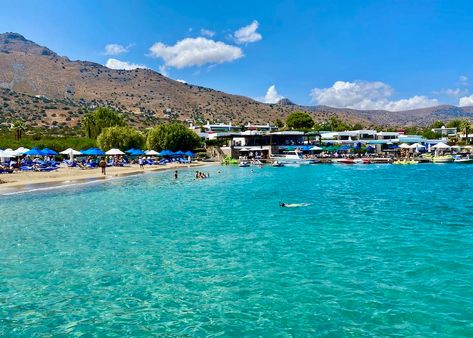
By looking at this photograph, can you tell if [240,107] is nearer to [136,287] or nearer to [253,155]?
[253,155]

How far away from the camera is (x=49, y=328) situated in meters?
8.93

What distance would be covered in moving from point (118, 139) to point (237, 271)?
65722mm

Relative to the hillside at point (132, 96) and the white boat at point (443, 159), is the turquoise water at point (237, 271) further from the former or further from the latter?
the hillside at point (132, 96)

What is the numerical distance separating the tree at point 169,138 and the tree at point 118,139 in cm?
411

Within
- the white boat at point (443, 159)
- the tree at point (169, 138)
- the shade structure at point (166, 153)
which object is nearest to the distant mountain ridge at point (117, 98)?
the tree at point (169, 138)

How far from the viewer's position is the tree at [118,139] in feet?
242

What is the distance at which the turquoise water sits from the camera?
9195 mm

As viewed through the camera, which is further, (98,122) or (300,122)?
(300,122)

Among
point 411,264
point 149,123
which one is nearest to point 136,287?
point 411,264

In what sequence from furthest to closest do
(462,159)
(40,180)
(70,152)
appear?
(462,159) < (70,152) < (40,180)

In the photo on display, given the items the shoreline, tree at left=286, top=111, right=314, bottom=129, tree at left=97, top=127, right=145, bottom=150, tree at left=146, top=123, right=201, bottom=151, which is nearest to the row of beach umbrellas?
tree at left=146, top=123, right=201, bottom=151

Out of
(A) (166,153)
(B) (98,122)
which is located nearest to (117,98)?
(B) (98,122)

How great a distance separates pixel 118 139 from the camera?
74562 millimetres

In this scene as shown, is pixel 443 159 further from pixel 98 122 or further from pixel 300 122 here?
pixel 98 122
